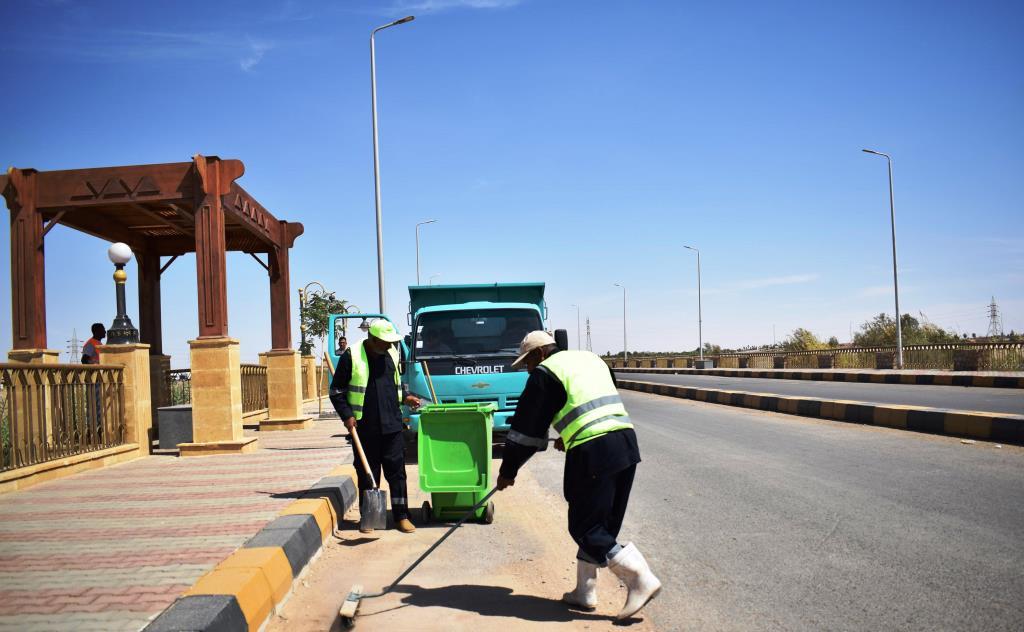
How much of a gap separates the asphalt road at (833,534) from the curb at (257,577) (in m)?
2.07

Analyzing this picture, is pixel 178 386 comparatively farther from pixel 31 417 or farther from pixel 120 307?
pixel 31 417

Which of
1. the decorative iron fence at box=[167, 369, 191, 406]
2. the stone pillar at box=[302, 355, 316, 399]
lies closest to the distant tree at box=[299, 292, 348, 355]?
the stone pillar at box=[302, 355, 316, 399]

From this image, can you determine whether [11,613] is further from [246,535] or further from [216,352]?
[216,352]

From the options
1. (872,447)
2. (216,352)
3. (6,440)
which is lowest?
(872,447)

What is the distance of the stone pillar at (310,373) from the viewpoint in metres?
24.7

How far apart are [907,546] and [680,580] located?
167 centimetres

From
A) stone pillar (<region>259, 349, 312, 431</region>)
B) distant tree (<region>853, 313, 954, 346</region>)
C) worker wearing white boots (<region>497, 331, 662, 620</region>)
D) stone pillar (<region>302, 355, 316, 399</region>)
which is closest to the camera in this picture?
worker wearing white boots (<region>497, 331, 662, 620</region>)

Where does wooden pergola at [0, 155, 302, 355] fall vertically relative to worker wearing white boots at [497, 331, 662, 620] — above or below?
above

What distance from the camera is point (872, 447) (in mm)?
10367

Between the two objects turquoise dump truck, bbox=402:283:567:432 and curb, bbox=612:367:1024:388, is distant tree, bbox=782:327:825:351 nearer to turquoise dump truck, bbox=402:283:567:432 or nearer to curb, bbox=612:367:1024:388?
curb, bbox=612:367:1024:388

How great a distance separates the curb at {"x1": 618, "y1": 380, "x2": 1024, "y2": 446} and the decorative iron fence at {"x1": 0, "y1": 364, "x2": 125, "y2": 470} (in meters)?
11.6

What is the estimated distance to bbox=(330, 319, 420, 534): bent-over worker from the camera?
21.2 feet

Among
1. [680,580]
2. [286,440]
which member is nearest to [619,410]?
[680,580]

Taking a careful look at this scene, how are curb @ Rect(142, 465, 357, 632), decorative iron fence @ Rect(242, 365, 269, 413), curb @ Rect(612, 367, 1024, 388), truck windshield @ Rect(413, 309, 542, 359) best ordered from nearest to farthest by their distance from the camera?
curb @ Rect(142, 465, 357, 632), truck windshield @ Rect(413, 309, 542, 359), decorative iron fence @ Rect(242, 365, 269, 413), curb @ Rect(612, 367, 1024, 388)
